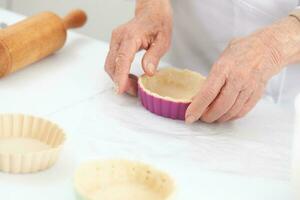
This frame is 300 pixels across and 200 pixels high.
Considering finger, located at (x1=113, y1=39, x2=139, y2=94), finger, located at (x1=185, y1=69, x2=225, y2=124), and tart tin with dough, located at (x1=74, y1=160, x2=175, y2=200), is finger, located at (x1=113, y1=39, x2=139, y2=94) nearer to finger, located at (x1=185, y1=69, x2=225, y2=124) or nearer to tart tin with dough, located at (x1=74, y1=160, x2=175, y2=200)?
finger, located at (x1=185, y1=69, x2=225, y2=124)

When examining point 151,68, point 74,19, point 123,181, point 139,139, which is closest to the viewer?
point 123,181

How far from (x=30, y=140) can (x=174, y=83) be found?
0.33 m

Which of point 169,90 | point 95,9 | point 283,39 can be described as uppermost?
point 283,39

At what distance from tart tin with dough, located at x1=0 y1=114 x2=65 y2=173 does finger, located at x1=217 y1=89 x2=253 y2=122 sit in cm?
28

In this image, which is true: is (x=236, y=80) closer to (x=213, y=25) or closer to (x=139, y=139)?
(x=139, y=139)

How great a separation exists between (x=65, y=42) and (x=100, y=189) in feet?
1.70

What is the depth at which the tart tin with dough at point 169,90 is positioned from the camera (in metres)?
0.99

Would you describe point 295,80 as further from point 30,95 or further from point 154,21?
point 30,95

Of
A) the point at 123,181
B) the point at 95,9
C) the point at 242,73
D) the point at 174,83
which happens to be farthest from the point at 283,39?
the point at 95,9

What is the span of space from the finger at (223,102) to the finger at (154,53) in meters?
0.13

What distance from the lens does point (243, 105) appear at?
3.19 ft

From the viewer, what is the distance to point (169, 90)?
1.08 meters

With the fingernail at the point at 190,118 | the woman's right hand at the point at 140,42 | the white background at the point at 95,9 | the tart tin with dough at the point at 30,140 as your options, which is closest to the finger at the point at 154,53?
the woman's right hand at the point at 140,42

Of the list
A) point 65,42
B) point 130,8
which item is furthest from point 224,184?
point 130,8
